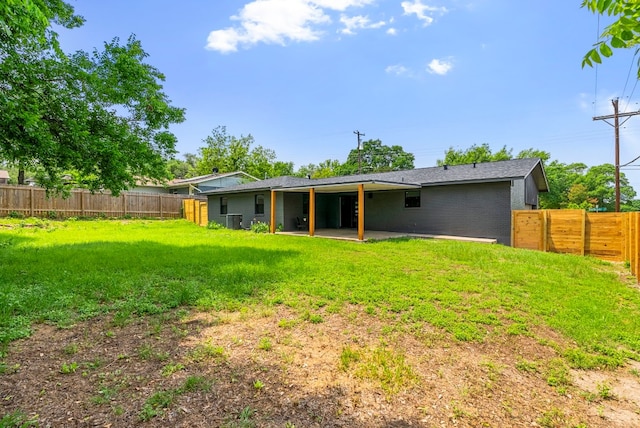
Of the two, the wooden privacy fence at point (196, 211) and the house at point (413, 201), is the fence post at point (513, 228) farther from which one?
the wooden privacy fence at point (196, 211)

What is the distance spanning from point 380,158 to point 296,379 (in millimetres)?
50146

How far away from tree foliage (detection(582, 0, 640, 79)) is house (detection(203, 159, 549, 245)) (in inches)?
373

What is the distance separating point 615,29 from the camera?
4.61ft

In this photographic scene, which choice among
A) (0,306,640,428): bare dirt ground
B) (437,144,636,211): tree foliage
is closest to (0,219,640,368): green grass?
(0,306,640,428): bare dirt ground

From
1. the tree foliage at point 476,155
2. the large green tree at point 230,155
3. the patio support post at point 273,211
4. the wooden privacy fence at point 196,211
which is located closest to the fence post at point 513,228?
the patio support post at point 273,211

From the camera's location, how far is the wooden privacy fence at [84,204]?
1608cm

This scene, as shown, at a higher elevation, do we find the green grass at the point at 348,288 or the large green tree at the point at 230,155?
the large green tree at the point at 230,155

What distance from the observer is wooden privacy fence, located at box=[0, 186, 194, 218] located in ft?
52.7

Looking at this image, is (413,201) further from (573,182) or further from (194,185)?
(573,182)

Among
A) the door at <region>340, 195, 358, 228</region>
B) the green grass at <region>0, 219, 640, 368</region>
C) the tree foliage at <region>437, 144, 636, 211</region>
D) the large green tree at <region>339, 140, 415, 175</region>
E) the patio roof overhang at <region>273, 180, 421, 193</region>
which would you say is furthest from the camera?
the large green tree at <region>339, 140, 415, 175</region>

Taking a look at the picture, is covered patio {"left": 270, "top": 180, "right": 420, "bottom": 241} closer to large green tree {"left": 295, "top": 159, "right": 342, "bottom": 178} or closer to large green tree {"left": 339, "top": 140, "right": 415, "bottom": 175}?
large green tree {"left": 295, "top": 159, "right": 342, "bottom": 178}

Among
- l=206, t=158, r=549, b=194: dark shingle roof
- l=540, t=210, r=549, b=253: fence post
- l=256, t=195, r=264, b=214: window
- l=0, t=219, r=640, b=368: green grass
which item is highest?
l=206, t=158, r=549, b=194: dark shingle roof

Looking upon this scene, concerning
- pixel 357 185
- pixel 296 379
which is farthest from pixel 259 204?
pixel 296 379

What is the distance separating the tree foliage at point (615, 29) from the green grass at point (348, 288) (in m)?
3.16
